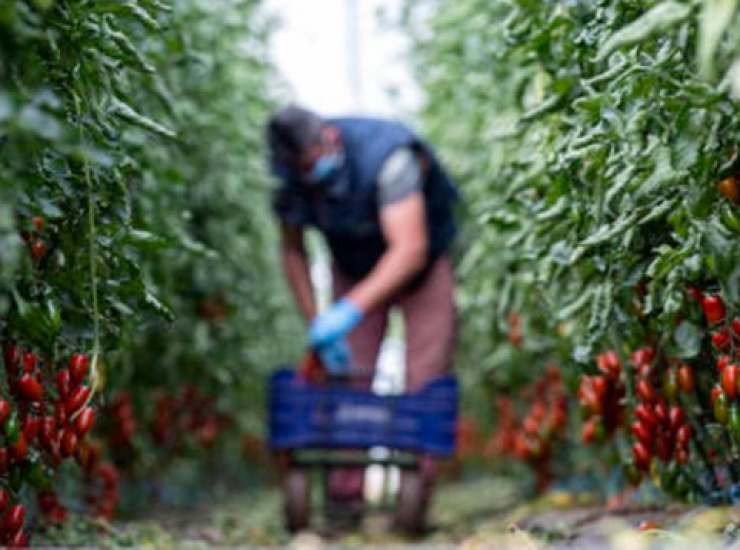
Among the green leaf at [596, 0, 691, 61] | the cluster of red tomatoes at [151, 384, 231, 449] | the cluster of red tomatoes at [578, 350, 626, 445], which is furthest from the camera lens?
the cluster of red tomatoes at [151, 384, 231, 449]

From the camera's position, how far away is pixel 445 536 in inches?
145

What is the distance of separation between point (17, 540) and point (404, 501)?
2068 millimetres

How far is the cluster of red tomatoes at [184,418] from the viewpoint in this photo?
13.5ft

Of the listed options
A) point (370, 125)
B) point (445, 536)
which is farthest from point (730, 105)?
point (370, 125)

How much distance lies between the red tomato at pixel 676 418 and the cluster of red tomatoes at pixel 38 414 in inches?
38.1

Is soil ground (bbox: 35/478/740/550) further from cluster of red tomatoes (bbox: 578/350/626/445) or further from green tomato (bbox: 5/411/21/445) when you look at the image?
green tomato (bbox: 5/411/21/445)

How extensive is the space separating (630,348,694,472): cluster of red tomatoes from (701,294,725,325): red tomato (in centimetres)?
28

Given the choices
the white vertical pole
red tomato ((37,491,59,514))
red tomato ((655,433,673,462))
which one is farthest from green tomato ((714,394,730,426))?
the white vertical pole

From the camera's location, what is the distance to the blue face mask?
4066 millimetres

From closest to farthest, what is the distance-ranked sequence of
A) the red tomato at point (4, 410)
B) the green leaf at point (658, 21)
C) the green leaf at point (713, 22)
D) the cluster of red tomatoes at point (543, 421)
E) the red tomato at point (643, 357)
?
the green leaf at point (713, 22) → the green leaf at point (658, 21) → the red tomato at point (4, 410) → the red tomato at point (643, 357) → the cluster of red tomatoes at point (543, 421)

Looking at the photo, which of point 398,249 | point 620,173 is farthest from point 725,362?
point 398,249

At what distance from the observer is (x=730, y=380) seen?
5.86ft

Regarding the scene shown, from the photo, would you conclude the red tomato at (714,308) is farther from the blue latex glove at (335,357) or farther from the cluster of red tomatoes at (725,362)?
the blue latex glove at (335,357)

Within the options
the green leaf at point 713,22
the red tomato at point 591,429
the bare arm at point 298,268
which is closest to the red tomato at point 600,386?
the red tomato at point 591,429
